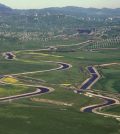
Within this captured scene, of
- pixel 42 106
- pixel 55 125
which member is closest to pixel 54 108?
pixel 42 106

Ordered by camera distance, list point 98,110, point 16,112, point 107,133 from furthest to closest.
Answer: point 98,110, point 16,112, point 107,133

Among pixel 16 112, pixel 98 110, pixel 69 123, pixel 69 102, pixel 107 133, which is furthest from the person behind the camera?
pixel 69 102

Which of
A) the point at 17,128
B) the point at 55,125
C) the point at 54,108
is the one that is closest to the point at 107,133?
the point at 55,125

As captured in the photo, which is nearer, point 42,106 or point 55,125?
point 55,125

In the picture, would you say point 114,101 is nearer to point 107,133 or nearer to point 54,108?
point 54,108

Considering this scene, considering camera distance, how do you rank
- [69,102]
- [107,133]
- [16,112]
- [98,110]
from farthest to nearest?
[69,102], [98,110], [16,112], [107,133]

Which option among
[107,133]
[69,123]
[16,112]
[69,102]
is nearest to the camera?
[107,133]

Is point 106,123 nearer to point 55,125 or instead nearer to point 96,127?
point 96,127

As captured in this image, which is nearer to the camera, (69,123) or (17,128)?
(17,128)
